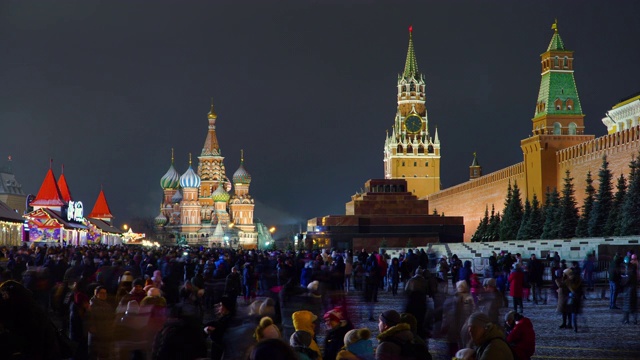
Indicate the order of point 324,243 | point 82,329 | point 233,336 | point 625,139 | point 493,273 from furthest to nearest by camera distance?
point 324,243 < point 625,139 < point 493,273 < point 82,329 < point 233,336

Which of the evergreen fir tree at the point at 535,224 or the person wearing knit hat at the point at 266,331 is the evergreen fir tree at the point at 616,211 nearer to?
the evergreen fir tree at the point at 535,224

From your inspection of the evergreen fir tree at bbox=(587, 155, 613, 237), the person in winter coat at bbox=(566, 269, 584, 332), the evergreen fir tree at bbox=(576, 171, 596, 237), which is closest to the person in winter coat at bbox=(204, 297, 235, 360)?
the person in winter coat at bbox=(566, 269, 584, 332)

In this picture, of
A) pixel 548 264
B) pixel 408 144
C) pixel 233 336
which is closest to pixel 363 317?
pixel 233 336

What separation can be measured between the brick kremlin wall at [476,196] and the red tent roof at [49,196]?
2164 cm

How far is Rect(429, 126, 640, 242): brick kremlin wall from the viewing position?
114 ft

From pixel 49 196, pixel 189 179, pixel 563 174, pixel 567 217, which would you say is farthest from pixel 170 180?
pixel 567 217

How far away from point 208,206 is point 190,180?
11.9ft

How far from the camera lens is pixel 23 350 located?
4.57m

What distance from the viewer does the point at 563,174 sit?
41.8m

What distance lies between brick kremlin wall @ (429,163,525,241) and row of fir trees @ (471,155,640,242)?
6484 millimetres

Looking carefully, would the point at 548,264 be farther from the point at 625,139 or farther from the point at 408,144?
the point at 408,144

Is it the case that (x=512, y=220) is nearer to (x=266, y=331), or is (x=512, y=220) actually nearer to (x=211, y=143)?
(x=266, y=331)

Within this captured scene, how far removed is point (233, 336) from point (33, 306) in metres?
0.99

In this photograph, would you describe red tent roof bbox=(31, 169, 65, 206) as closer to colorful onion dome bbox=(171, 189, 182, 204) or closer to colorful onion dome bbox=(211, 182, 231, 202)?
colorful onion dome bbox=(211, 182, 231, 202)
